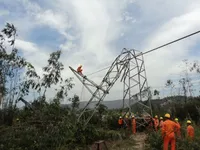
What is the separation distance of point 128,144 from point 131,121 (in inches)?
169

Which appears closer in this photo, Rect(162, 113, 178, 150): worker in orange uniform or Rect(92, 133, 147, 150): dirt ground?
Rect(162, 113, 178, 150): worker in orange uniform

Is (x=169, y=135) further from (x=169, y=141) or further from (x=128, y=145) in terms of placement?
(x=128, y=145)

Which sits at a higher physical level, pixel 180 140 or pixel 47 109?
pixel 47 109

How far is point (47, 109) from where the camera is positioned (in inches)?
474

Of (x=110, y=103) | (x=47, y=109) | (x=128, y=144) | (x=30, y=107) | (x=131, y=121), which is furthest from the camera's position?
(x=110, y=103)

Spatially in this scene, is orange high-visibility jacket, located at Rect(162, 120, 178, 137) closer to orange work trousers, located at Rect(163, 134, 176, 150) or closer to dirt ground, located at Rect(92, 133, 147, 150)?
orange work trousers, located at Rect(163, 134, 176, 150)

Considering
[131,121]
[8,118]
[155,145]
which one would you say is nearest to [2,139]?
[8,118]

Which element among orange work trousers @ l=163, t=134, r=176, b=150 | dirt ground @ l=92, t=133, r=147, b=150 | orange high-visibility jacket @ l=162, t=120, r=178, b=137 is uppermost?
orange high-visibility jacket @ l=162, t=120, r=178, b=137

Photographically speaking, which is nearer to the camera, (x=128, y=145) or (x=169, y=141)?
(x=169, y=141)

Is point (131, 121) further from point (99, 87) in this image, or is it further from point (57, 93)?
point (57, 93)

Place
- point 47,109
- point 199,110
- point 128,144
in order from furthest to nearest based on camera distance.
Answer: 1. point 199,110
2. point 128,144
3. point 47,109

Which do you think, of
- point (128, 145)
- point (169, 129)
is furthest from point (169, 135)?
point (128, 145)

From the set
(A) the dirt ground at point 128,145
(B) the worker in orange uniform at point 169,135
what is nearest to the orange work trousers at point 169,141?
(B) the worker in orange uniform at point 169,135

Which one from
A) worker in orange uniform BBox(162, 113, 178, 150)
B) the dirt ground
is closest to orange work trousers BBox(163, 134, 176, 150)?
worker in orange uniform BBox(162, 113, 178, 150)
